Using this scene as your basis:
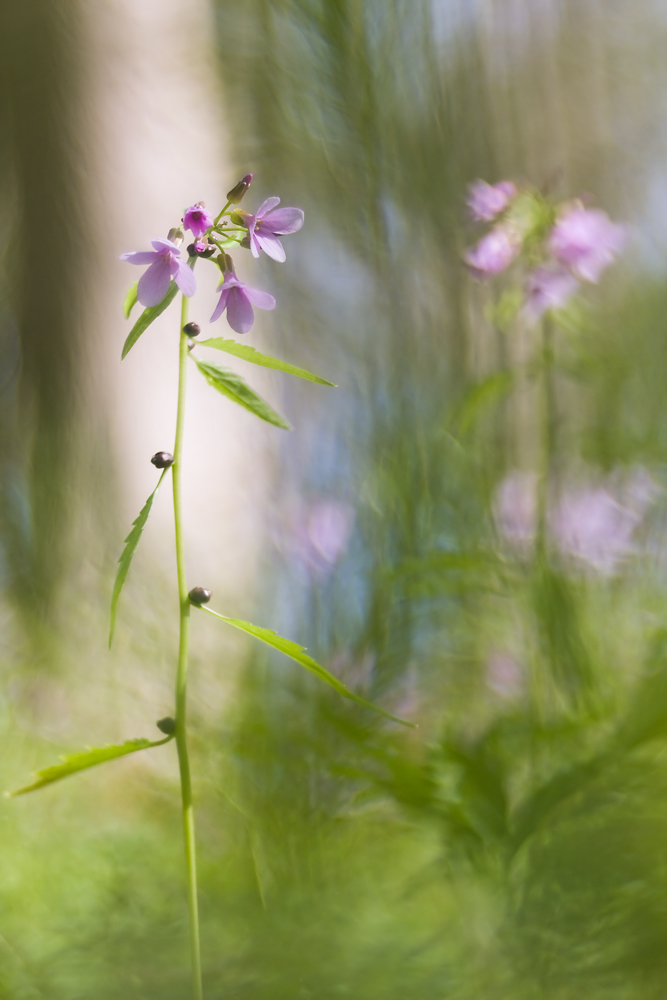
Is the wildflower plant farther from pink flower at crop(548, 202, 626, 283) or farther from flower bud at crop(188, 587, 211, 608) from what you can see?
pink flower at crop(548, 202, 626, 283)

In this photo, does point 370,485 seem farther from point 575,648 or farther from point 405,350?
point 575,648

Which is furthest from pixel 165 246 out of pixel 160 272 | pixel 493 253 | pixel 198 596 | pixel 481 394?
pixel 493 253

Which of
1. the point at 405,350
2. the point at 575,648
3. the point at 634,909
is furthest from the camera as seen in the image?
the point at 405,350

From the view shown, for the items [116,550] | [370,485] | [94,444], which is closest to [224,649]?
[116,550]

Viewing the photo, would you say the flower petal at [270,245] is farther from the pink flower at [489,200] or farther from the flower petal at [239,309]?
the pink flower at [489,200]

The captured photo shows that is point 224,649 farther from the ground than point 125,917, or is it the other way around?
point 224,649

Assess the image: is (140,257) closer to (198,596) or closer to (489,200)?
(198,596)

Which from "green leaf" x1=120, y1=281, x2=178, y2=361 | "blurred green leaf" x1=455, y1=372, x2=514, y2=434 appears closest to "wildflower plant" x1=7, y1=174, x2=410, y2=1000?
"green leaf" x1=120, y1=281, x2=178, y2=361
